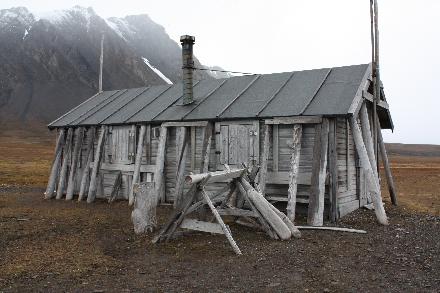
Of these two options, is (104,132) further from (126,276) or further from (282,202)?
(126,276)

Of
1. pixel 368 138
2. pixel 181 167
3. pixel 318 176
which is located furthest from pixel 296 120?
pixel 181 167

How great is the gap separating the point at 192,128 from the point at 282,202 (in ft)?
13.8

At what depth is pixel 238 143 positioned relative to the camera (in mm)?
12570

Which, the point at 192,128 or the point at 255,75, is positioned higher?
the point at 255,75

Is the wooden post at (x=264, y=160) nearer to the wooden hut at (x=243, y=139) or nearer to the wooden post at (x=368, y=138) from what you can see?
the wooden hut at (x=243, y=139)

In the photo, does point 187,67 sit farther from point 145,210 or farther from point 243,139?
point 145,210

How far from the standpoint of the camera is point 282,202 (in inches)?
471

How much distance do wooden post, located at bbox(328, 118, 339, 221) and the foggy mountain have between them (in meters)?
93.9

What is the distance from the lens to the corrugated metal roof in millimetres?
11750

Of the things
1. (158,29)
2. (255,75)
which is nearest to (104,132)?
(255,75)

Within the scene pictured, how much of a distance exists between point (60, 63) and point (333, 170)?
116 meters

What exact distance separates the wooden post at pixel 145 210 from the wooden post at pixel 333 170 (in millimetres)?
5133

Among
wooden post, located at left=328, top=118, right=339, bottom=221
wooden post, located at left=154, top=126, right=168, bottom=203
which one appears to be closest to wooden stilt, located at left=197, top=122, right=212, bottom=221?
wooden post, located at left=154, top=126, right=168, bottom=203

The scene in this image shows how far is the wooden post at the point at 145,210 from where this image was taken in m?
9.27
